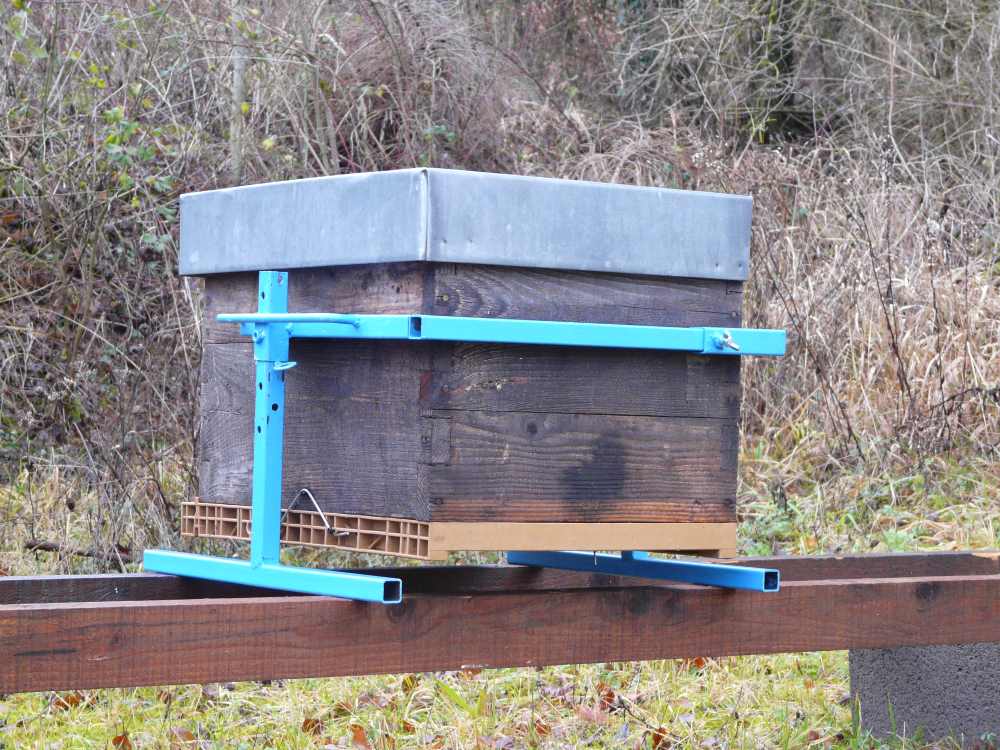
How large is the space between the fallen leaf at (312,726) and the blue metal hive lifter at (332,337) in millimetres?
1365

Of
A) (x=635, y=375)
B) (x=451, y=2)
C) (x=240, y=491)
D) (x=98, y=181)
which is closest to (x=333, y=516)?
(x=240, y=491)

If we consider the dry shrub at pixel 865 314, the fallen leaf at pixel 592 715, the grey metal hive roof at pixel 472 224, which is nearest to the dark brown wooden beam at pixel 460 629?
the grey metal hive roof at pixel 472 224

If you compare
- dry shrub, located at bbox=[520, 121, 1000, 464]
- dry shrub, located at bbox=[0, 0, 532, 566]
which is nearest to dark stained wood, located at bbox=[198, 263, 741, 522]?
dry shrub, located at bbox=[0, 0, 532, 566]

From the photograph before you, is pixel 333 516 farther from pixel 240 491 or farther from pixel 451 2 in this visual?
pixel 451 2

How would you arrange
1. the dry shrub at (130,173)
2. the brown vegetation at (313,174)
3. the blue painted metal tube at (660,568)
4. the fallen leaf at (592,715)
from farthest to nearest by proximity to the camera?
the brown vegetation at (313,174) < the dry shrub at (130,173) < the fallen leaf at (592,715) < the blue painted metal tube at (660,568)

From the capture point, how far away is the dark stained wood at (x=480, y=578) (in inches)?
106

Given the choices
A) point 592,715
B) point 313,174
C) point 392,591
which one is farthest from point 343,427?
point 313,174

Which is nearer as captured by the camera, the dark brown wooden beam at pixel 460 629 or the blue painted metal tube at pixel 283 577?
the dark brown wooden beam at pixel 460 629

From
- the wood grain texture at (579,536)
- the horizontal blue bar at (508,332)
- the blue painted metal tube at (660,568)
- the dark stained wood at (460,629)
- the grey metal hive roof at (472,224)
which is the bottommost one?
the dark stained wood at (460,629)

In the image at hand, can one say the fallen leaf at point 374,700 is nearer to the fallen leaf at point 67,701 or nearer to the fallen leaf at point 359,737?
the fallen leaf at point 359,737

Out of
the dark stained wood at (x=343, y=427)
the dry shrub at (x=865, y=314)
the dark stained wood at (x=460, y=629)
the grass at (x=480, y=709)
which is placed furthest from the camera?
the dry shrub at (x=865, y=314)

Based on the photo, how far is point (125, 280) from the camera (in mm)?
6312

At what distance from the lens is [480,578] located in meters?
3.06

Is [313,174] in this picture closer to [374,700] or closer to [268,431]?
[374,700]
